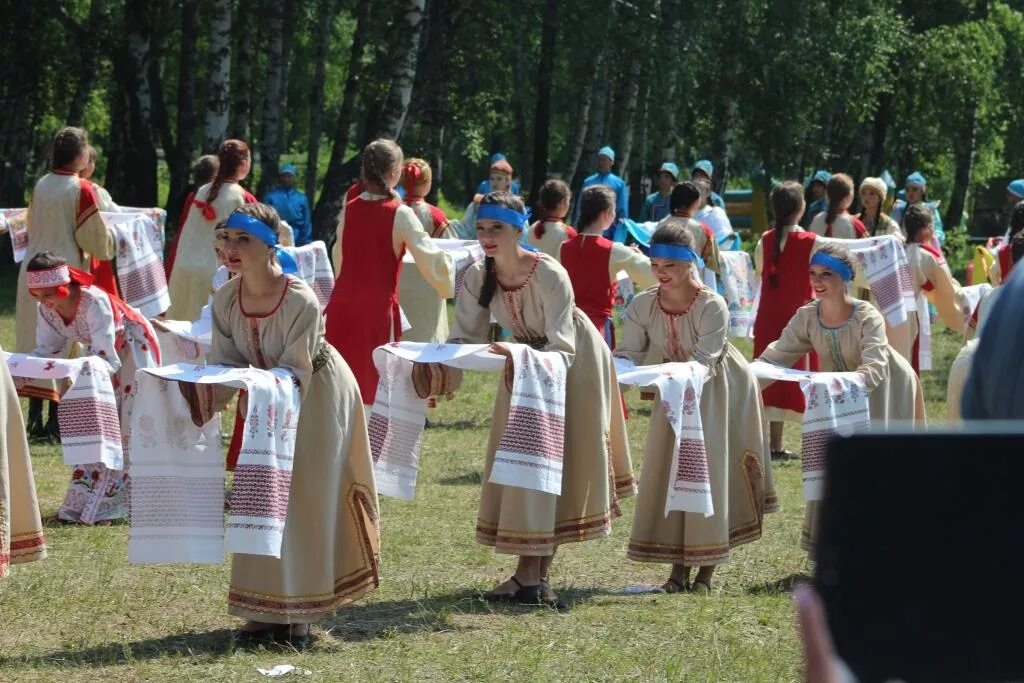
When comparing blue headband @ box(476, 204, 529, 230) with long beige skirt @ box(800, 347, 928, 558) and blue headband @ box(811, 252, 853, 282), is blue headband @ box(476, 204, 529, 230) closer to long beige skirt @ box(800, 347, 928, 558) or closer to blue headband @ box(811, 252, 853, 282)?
blue headband @ box(811, 252, 853, 282)

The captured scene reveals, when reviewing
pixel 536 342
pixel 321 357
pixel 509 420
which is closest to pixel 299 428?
pixel 321 357

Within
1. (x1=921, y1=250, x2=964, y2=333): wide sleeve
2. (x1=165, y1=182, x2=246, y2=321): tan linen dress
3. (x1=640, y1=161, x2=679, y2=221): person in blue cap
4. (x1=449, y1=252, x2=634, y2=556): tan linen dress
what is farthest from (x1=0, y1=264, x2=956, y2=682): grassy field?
(x1=640, y1=161, x2=679, y2=221): person in blue cap

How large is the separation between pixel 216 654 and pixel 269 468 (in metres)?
0.85

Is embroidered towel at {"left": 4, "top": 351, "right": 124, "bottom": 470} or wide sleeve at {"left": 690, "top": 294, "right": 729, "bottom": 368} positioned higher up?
wide sleeve at {"left": 690, "top": 294, "right": 729, "bottom": 368}

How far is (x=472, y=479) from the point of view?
998cm

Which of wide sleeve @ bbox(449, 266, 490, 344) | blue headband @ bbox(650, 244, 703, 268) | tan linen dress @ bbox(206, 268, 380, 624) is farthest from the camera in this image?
blue headband @ bbox(650, 244, 703, 268)

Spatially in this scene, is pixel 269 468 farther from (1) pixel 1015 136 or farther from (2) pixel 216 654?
(1) pixel 1015 136

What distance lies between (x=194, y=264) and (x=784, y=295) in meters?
4.08

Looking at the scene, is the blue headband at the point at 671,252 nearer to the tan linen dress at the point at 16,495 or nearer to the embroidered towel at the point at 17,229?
the tan linen dress at the point at 16,495

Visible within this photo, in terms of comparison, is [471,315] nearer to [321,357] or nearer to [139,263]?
[321,357]

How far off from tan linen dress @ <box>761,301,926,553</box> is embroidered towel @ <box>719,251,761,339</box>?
4635 millimetres

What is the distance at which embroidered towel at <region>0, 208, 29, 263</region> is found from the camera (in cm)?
1018

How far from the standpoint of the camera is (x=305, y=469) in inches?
228

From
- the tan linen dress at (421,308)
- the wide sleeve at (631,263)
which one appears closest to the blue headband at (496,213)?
the wide sleeve at (631,263)
